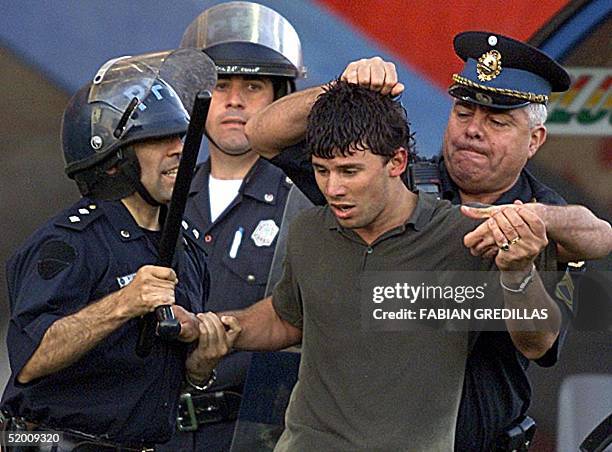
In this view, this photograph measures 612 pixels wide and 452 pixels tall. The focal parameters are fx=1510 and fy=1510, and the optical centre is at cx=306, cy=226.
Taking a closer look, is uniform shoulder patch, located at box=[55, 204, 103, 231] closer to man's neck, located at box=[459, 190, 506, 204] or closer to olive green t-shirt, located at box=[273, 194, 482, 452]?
olive green t-shirt, located at box=[273, 194, 482, 452]

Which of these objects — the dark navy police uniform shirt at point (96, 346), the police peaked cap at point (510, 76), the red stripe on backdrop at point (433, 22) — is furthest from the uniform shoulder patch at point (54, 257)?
the red stripe on backdrop at point (433, 22)

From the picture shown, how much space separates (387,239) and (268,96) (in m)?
1.38

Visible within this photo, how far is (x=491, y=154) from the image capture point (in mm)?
3887

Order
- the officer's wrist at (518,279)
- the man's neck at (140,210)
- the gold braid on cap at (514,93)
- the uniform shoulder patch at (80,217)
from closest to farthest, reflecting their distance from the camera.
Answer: the officer's wrist at (518,279) < the uniform shoulder patch at (80,217) < the man's neck at (140,210) < the gold braid on cap at (514,93)

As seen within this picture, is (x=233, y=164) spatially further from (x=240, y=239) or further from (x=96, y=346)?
(x=96, y=346)

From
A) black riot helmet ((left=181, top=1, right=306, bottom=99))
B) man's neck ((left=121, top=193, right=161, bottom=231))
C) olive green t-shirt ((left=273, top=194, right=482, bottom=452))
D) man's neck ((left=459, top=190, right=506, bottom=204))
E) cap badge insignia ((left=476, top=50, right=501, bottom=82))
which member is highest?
black riot helmet ((left=181, top=1, right=306, bottom=99))

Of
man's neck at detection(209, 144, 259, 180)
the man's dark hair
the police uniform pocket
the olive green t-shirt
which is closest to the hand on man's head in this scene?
the man's dark hair

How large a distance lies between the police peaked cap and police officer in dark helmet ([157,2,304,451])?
91 cm

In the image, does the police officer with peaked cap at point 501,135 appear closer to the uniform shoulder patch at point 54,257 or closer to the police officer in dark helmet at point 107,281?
the police officer in dark helmet at point 107,281

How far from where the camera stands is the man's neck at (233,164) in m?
4.73

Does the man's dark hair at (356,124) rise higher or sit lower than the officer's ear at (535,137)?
lower

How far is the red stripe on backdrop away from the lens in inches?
180

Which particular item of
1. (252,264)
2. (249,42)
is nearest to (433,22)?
(249,42)

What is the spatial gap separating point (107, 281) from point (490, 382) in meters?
0.95
